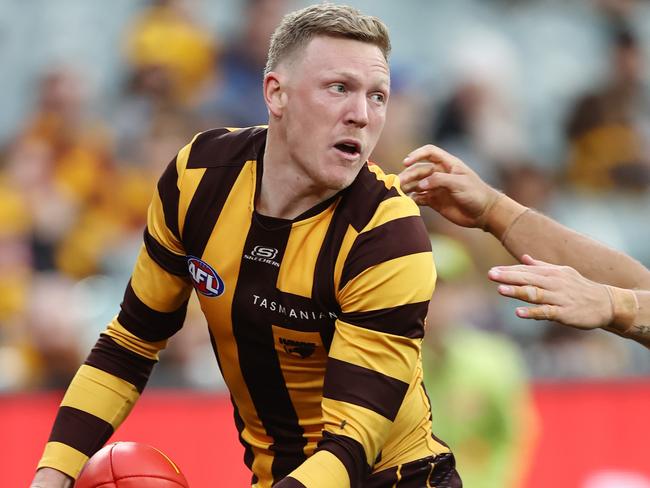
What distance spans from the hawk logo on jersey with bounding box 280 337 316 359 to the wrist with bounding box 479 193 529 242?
1.00 meters

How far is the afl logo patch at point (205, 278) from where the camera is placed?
12.3ft

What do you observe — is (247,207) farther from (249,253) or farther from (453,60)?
(453,60)

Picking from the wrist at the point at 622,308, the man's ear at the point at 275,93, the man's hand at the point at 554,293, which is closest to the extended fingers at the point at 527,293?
the man's hand at the point at 554,293

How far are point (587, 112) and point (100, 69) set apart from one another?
406 centimetres

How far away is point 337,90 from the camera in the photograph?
11.7 ft

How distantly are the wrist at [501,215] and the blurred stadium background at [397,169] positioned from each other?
1487 mm

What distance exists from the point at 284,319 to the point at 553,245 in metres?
1.21

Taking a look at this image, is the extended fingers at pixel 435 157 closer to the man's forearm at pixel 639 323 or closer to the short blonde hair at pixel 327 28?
the short blonde hair at pixel 327 28

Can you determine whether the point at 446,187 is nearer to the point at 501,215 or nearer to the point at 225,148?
the point at 501,215

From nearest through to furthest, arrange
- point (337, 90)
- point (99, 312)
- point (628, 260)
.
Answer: point (337, 90), point (628, 260), point (99, 312)

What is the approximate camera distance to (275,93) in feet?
12.3

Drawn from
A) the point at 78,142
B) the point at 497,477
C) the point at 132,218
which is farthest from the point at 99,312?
the point at 497,477

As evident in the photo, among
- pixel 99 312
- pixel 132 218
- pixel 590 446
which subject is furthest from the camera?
pixel 132 218

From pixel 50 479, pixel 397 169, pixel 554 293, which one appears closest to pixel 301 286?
pixel 554 293
